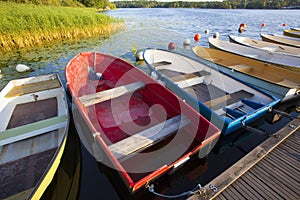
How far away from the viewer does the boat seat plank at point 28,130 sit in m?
3.11

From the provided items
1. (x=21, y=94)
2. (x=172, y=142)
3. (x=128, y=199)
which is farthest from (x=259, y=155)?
(x=21, y=94)

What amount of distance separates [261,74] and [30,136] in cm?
831

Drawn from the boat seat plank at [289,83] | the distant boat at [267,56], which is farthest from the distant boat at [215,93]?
the distant boat at [267,56]

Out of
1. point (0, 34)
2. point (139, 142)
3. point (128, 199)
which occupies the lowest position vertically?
point (128, 199)

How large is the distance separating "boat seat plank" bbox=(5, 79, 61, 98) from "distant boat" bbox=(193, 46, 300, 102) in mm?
6636

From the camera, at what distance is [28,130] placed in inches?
130

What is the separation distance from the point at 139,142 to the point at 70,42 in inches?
519

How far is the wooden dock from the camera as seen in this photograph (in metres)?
2.66

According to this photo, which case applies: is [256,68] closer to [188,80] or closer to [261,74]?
[261,74]

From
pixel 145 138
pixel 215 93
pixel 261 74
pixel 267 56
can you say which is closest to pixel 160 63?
pixel 215 93

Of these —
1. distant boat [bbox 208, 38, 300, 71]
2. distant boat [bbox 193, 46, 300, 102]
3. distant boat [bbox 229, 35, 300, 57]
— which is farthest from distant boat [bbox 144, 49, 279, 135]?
distant boat [bbox 229, 35, 300, 57]

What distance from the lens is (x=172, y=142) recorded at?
3760 mm

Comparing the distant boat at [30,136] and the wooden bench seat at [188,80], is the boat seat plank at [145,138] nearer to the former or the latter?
the distant boat at [30,136]

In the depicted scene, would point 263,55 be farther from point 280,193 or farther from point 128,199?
point 128,199
